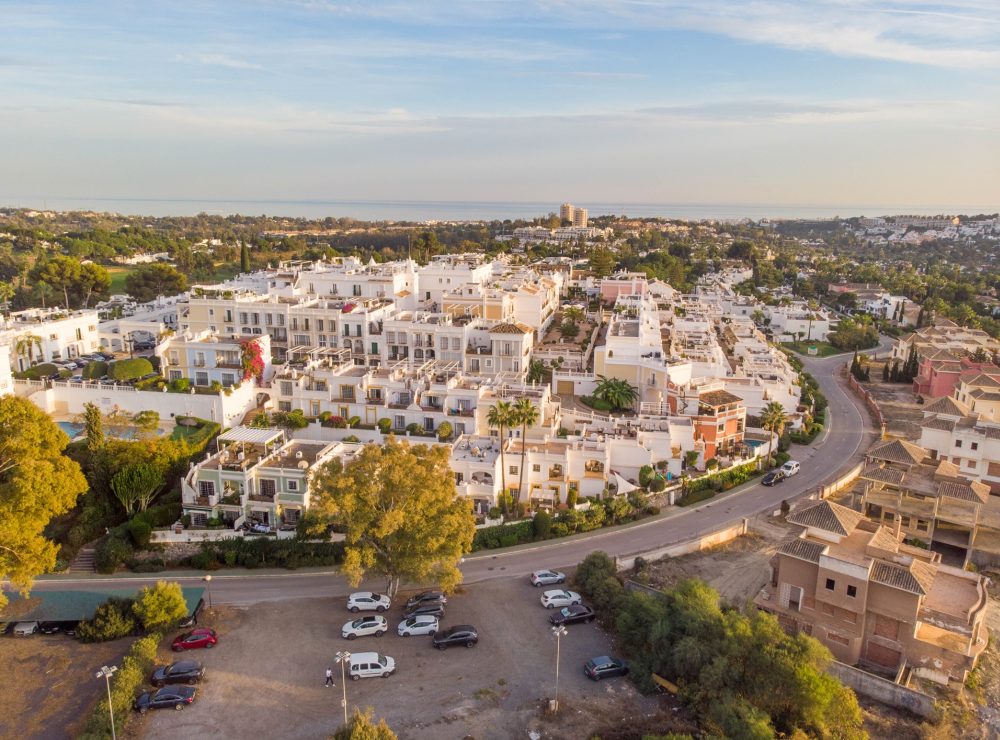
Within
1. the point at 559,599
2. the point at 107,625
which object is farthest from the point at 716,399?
the point at 107,625

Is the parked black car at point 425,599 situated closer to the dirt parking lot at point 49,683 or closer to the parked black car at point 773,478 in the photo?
the dirt parking lot at point 49,683

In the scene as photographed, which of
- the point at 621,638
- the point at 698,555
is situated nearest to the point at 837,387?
the point at 698,555

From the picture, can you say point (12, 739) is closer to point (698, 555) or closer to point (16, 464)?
point (16, 464)

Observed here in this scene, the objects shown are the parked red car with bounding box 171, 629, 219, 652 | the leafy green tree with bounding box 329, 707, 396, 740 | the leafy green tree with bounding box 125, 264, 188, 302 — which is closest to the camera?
the leafy green tree with bounding box 329, 707, 396, 740

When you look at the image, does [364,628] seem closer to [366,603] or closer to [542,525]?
[366,603]

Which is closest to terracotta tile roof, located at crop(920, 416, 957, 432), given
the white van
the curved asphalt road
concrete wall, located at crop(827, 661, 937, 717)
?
the curved asphalt road

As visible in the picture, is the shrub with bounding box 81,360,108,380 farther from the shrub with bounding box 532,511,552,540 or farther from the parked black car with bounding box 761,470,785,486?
the parked black car with bounding box 761,470,785,486
